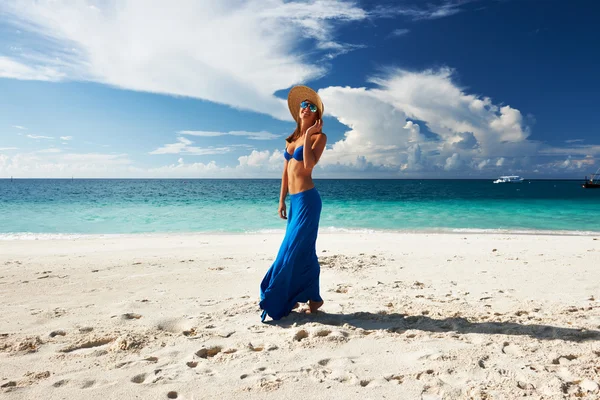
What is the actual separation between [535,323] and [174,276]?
5.53 metres

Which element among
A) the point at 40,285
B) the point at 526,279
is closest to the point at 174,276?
the point at 40,285

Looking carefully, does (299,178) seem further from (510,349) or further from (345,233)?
(345,233)

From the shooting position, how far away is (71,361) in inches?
121

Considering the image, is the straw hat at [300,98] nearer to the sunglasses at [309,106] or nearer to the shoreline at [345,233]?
the sunglasses at [309,106]

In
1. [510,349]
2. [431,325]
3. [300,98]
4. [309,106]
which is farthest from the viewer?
[300,98]

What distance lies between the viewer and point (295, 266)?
4145 millimetres

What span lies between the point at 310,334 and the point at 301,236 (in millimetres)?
1047

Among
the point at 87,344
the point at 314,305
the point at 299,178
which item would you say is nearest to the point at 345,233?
the point at 314,305

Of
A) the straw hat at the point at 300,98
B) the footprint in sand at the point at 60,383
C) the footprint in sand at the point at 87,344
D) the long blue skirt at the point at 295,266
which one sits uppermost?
the straw hat at the point at 300,98

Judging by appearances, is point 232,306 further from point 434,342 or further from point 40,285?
point 40,285

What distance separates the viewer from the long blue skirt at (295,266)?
13.4ft

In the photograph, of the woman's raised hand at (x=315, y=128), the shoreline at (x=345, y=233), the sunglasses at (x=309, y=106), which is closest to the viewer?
the woman's raised hand at (x=315, y=128)

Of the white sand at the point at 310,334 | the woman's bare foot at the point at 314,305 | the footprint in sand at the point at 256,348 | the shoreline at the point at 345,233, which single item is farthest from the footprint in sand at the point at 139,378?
the shoreline at the point at 345,233

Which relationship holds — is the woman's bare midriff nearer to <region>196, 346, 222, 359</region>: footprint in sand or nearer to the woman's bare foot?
the woman's bare foot
